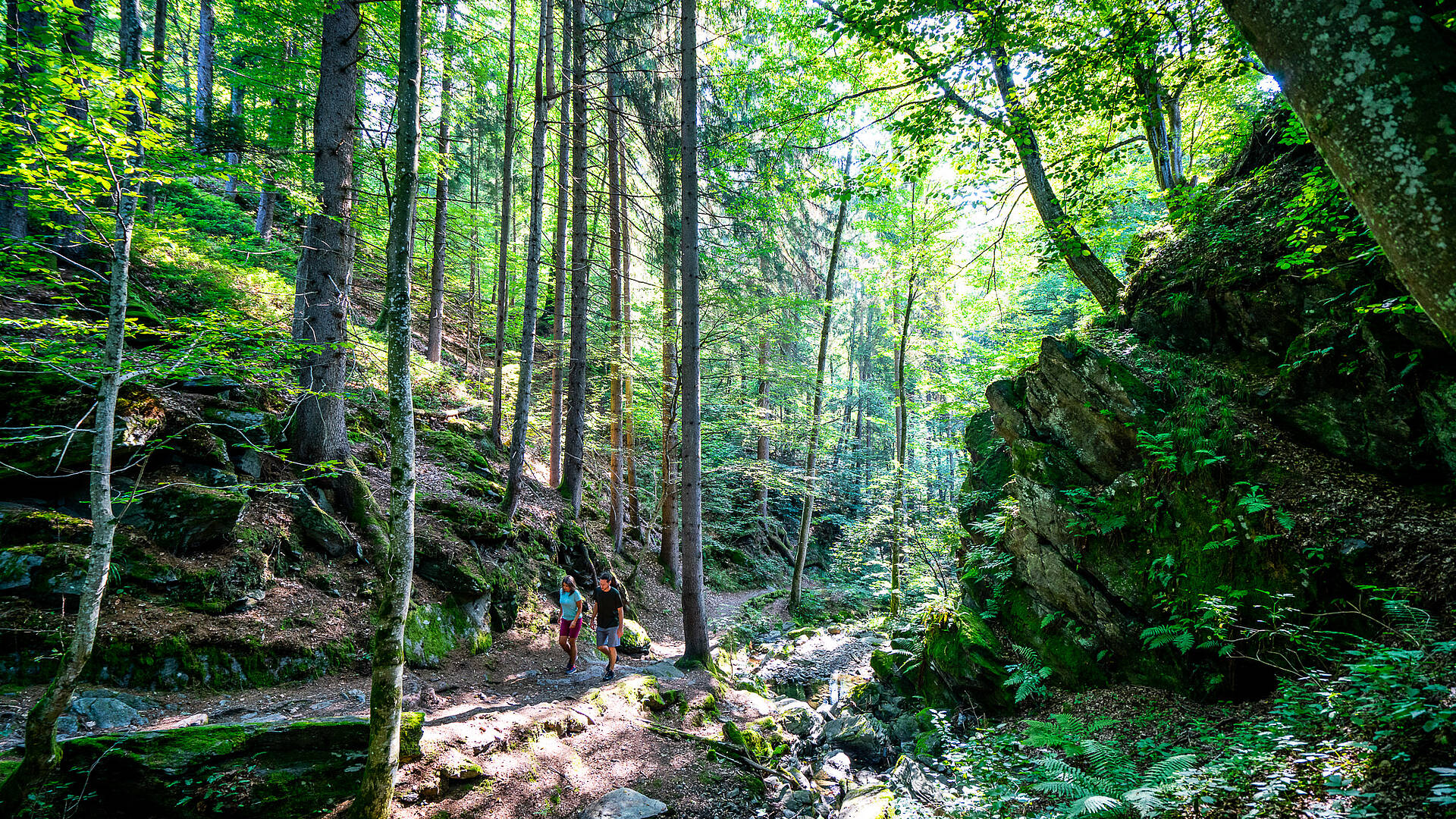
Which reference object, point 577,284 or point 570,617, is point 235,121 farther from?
point 570,617

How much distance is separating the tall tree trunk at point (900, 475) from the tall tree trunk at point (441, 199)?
37.7 feet

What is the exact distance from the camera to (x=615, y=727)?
646 cm

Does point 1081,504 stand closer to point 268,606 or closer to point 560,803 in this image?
point 560,803

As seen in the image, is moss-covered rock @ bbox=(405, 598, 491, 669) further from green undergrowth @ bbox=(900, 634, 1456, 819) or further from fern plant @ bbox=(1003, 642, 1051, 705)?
fern plant @ bbox=(1003, 642, 1051, 705)

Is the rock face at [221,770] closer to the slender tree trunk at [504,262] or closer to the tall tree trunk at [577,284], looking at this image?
the slender tree trunk at [504,262]

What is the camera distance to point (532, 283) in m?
10.2

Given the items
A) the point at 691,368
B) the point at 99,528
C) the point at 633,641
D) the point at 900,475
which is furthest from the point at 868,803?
the point at 900,475

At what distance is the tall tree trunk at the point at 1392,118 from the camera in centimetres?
Answer: 201

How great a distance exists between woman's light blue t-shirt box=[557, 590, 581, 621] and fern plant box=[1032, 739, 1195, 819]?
237 inches

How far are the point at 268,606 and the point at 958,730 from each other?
28.8 feet

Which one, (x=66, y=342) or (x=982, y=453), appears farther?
(x=982, y=453)

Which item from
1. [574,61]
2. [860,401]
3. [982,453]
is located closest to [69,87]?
[574,61]

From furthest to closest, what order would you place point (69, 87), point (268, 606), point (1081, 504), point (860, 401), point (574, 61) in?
point (860, 401), point (574, 61), point (1081, 504), point (268, 606), point (69, 87)

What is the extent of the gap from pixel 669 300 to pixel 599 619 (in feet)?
27.9
